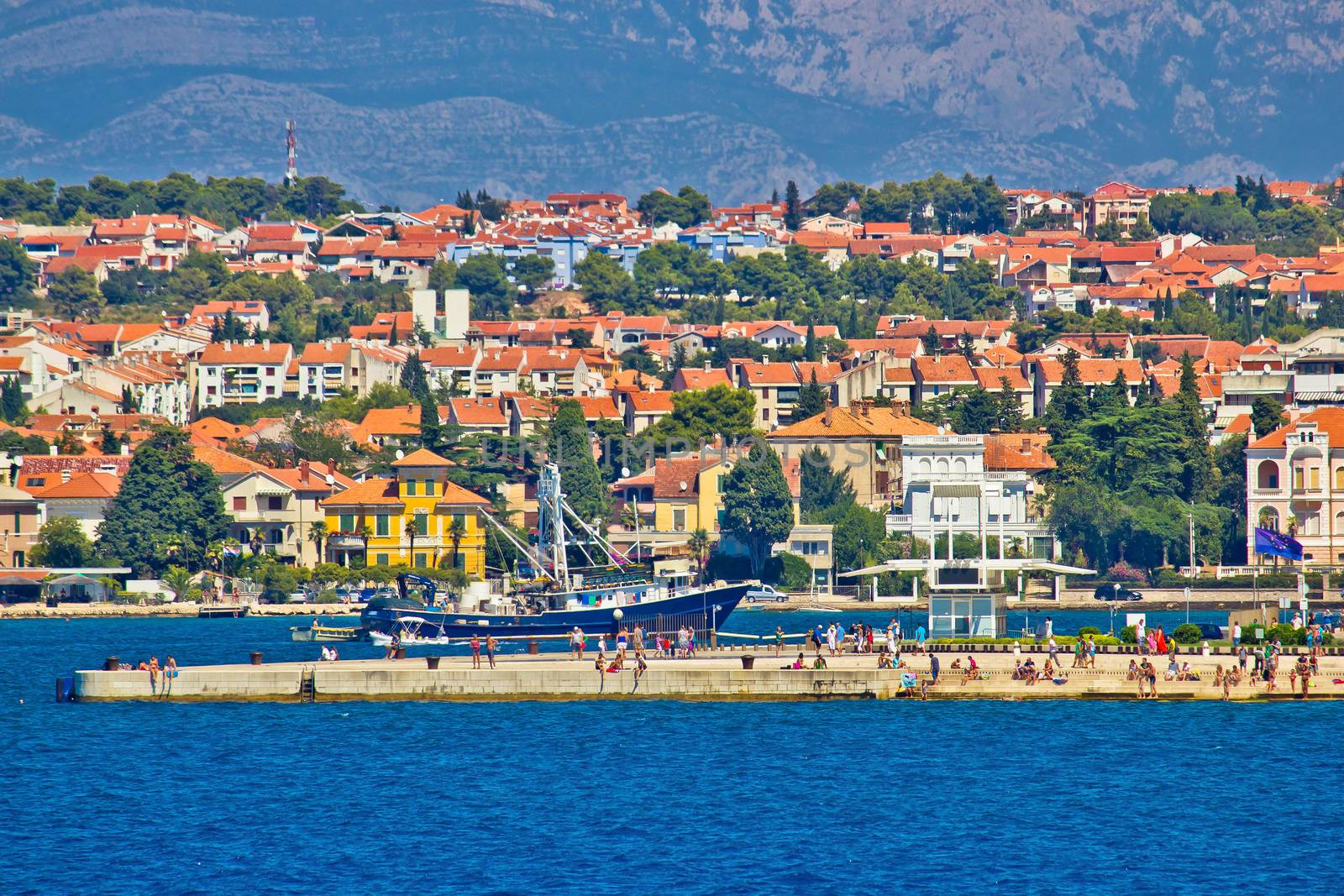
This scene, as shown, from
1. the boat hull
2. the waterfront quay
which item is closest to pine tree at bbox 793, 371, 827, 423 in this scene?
the boat hull

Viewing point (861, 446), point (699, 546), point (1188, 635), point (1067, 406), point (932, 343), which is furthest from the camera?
point (932, 343)

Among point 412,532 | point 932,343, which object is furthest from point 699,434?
point 932,343

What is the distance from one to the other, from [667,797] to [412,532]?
60859mm

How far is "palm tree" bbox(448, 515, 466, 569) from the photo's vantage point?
110m

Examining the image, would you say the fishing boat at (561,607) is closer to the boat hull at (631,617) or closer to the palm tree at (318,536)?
the boat hull at (631,617)

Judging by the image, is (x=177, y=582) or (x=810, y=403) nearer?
(x=177, y=582)

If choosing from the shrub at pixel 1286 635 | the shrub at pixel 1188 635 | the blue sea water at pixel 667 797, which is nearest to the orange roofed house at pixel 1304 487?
the shrub at pixel 1286 635

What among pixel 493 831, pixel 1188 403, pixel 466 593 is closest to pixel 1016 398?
pixel 1188 403

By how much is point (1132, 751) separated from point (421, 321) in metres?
127

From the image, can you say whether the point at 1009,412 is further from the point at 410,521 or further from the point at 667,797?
the point at 667,797

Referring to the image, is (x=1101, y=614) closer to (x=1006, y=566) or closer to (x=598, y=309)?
(x=1006, y=566)

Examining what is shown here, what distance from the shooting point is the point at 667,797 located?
49.4 meters

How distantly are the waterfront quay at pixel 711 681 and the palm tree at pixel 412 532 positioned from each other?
45569mm

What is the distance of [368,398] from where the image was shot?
148000mm
